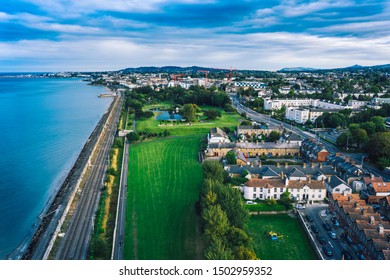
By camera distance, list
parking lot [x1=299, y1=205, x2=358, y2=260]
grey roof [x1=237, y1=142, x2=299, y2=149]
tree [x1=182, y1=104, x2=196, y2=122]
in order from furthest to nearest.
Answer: tree [x1=182, y1=104, x2=196, y2=122] < grey roof [x1=237, y1=142, x2=299, y2=149] < parking lot [x1=299, y1=205, x2=358, y2=260]

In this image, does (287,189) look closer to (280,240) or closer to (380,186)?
(280,240)

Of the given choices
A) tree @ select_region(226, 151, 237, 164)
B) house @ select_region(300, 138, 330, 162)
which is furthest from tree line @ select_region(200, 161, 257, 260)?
house @ select_region(300, 138, 330, 162)

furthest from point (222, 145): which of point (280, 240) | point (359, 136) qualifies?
point (280, 240)

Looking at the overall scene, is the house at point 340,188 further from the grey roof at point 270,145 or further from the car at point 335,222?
the grey roof at point 270,145

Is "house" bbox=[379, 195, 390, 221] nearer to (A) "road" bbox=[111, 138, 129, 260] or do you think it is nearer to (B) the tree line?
(B) the tree line

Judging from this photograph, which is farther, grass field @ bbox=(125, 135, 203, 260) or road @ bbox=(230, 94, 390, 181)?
road @ bbox=(230, 94, 390, 181)
